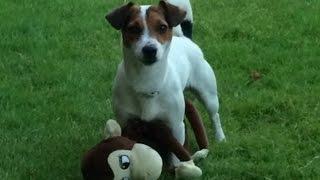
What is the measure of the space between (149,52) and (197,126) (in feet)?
3.38

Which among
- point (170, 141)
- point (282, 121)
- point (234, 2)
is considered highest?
point (170, 141)

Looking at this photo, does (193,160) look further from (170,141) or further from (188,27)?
(188,27)

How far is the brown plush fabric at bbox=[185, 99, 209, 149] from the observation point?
219 inches

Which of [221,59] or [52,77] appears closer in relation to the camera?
[52,77]

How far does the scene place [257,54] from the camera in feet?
25.1

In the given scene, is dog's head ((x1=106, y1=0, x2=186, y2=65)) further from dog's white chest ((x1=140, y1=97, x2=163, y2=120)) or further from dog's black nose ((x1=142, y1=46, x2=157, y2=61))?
dog's white chest ((x1=140, y1=97, x2=163, y2=120))

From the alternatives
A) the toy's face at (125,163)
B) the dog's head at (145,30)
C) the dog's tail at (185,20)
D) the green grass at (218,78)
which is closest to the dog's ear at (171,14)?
the dog's head at (145,30)

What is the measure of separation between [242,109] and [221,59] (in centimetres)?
121

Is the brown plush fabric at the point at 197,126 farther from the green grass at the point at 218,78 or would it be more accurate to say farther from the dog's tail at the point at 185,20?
the dog's tail at the point at 185,20

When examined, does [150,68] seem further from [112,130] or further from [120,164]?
[120,164]

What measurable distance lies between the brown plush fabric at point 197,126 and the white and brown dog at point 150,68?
11.6 inches

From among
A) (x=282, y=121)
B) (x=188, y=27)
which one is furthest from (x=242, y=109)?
(x=188, y=27)

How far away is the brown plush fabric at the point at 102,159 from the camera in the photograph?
4.58m

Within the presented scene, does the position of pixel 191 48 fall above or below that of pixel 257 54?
above
